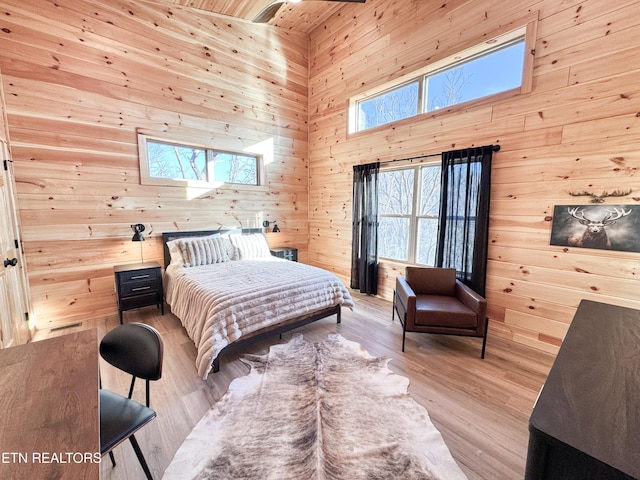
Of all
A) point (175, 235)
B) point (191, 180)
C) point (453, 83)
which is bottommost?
point (175, 235)

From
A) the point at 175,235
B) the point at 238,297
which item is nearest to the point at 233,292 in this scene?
the point at 238,297

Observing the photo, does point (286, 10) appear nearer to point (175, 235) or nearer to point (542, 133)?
point (175, 235)

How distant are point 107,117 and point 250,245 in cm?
234

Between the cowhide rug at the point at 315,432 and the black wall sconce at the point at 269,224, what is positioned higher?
the black wall sconce at the point at 269,224

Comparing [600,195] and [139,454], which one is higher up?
[600,195]

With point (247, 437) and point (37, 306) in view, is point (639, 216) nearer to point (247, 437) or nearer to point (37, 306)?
point (247, 437)

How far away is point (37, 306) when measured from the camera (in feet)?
9.98

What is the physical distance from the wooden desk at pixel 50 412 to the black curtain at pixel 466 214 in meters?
3.23

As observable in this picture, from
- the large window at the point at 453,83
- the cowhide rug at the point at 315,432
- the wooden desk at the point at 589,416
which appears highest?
the large window at the point at 453,83

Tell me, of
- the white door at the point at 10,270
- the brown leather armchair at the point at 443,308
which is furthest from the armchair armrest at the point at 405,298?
the white door at the point at 10,270

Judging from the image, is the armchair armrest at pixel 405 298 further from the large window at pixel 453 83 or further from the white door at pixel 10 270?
the white door at pixel 10 270

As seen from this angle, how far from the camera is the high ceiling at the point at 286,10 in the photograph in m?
3.70

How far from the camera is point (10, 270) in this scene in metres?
2.42

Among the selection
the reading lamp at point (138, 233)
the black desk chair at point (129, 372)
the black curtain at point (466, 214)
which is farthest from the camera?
the reading lamp at point (138, 233)
